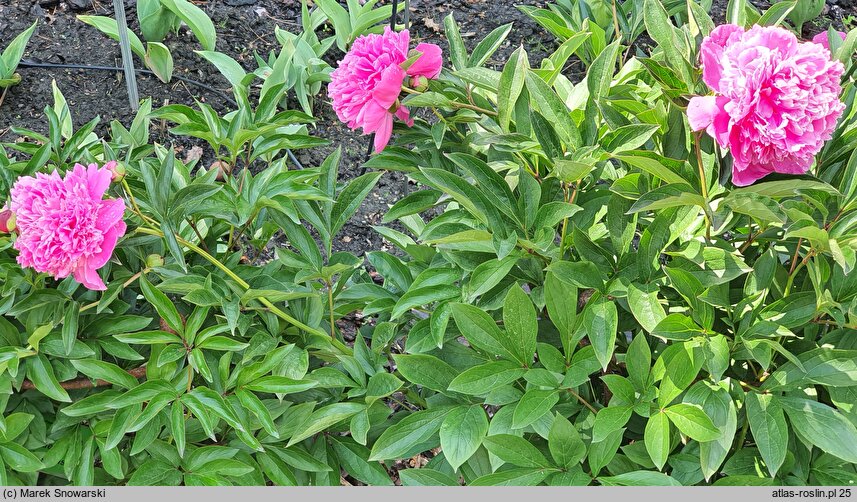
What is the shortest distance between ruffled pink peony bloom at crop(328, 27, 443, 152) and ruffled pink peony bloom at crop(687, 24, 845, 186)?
38 centimetres

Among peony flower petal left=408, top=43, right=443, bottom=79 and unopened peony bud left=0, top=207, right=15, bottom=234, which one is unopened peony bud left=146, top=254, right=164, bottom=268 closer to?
unopened peony bud left=0, top=207, right=15, bottom=234

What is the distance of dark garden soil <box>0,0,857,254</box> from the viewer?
7.13 ft

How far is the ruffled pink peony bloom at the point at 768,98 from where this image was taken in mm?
821

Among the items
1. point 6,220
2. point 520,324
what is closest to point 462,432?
point 520,324

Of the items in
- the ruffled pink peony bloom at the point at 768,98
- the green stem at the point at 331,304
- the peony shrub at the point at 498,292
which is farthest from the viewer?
the green stem at the point at 331,304

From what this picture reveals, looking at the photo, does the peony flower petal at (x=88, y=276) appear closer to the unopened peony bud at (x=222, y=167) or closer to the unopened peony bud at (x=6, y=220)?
the unopened peony bud at (x=6, y=220)

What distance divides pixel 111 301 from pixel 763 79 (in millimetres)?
905

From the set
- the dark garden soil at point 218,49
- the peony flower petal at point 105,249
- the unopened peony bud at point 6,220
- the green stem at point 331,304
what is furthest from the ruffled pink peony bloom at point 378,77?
the dark garden soil at point 218,49

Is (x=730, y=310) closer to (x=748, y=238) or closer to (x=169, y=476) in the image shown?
(x=748, y=238)

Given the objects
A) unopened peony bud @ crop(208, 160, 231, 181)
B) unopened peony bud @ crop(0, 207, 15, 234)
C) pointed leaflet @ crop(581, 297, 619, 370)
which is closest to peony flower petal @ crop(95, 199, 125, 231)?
unopened peony bud @ crop(0, 207, 15, 234)

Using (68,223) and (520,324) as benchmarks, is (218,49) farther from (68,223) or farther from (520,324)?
(520,324)

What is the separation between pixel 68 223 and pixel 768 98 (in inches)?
→ 32.8

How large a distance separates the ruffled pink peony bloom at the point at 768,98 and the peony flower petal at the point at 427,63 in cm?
36

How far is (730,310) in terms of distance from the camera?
1.01 meters
